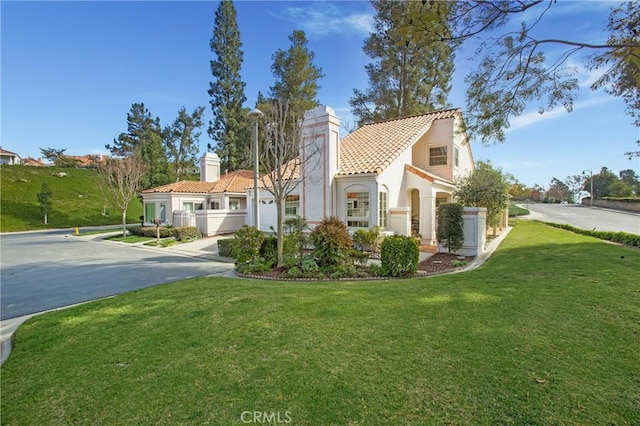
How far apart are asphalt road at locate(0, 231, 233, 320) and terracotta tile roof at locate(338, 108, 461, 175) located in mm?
7547

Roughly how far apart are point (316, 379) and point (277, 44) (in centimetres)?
3465

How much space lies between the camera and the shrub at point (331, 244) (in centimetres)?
975

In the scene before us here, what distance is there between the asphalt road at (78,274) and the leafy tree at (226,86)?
77.9 feet

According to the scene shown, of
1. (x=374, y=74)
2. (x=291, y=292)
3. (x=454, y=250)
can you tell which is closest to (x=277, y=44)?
(x=374, y=74)

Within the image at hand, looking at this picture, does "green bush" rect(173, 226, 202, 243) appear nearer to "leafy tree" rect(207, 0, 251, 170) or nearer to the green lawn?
the green lawn

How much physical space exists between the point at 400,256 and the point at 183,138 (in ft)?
152

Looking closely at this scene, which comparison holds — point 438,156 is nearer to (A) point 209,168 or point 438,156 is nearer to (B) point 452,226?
(B) point 452,226

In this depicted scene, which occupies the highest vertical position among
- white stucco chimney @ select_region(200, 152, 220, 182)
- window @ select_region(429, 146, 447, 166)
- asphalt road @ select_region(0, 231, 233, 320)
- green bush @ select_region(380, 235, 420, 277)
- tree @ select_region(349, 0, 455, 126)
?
tree @ select_region(349, 0, 455, 126)

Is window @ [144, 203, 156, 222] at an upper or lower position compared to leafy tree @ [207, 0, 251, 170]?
lower

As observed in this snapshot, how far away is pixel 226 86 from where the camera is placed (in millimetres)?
39312

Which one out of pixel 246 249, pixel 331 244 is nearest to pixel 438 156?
pixel 331 244

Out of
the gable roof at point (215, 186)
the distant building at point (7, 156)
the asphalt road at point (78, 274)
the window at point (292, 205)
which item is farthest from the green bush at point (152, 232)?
the distant building at point (7, 156)

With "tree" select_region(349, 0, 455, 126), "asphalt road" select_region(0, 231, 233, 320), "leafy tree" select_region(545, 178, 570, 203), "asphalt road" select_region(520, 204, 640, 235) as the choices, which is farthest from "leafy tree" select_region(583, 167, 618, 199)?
"asphalt road" select_region(0, 231, 233, 320)

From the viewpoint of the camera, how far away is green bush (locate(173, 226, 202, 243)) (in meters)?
21.2
